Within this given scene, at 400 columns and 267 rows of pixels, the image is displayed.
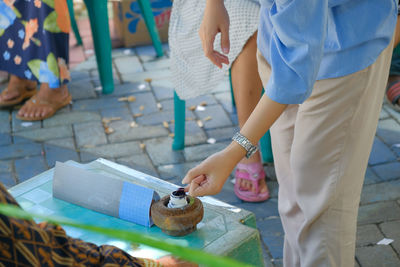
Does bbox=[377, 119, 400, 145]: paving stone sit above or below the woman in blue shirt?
below

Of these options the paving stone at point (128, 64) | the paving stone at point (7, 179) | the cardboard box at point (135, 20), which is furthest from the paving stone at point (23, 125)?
the cardboard box at point (135, 20)

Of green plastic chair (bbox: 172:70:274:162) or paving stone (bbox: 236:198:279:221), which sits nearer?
paving stone (bbox: 236:198:279:221)

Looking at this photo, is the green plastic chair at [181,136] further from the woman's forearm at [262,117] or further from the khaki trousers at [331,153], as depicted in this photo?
the woman's forearm at [262,117]

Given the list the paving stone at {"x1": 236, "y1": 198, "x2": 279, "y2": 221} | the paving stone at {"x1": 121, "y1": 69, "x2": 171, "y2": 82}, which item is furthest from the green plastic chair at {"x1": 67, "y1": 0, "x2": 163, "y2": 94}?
the paving stone at {"x1": 236, "y1": 198, "x2": 279, "y2": 221}

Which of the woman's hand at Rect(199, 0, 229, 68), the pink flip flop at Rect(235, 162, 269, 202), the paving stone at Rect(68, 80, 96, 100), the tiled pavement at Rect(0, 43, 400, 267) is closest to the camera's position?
the woman's hand at Rect(199, 0, 229, 68)

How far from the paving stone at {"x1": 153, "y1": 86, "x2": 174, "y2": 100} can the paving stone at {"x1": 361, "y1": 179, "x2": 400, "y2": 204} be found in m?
1.55

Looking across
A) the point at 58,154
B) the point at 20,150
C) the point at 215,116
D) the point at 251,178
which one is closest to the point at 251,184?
the point at 251,178

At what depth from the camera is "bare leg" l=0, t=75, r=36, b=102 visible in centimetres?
368

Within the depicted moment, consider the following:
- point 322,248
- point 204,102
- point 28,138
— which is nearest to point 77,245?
point 322,248

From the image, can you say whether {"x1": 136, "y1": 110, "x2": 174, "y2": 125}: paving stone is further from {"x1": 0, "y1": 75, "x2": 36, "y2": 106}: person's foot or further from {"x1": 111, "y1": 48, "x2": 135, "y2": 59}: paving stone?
{"x1": 111, "y1": 48, "x2": 135, "y2": 59}: paving stone

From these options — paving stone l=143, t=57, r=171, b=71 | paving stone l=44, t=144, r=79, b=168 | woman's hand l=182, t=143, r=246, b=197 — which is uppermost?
woman's hand l=182, t=143, r=246, b=197

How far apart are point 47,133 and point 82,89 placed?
65cm

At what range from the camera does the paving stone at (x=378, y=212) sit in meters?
2.45

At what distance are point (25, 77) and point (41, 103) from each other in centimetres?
20
